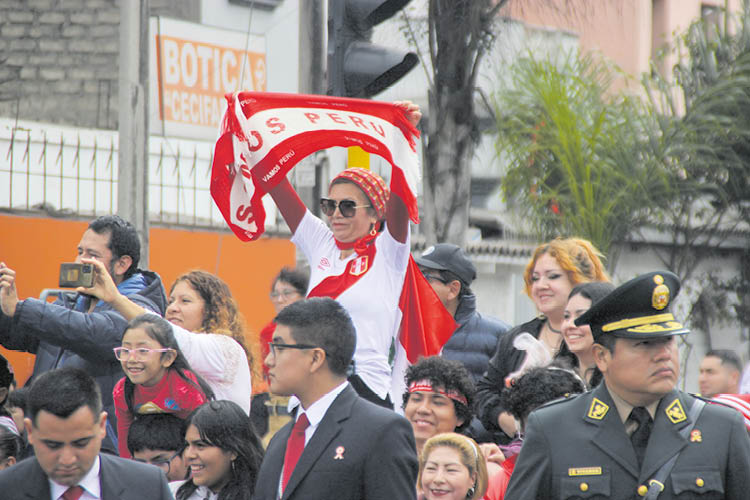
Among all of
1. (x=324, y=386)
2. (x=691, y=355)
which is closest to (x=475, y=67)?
(x=324, y=386)

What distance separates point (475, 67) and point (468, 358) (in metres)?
4.13

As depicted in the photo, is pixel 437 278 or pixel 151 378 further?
pixel 437 278

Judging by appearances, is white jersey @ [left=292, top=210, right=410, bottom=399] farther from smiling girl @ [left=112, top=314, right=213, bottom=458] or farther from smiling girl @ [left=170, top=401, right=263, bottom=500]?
smiling girl @ [left=112, top=314, right=213, bottom=458]

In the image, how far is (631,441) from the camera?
3910 millimetres

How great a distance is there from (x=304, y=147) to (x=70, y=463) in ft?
8.82

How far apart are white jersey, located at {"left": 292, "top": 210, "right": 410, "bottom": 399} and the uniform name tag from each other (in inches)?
87.7

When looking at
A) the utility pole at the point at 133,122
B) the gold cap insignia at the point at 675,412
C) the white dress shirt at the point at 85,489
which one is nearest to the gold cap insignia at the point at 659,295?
the gold cap insignia at the point at 675,412

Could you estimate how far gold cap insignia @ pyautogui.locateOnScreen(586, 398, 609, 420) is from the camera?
394cm

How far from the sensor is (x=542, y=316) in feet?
21.4

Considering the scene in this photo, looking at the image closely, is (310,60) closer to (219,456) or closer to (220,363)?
(220,363)

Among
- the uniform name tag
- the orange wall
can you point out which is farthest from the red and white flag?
the orange wall

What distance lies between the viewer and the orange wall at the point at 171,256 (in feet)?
36.1

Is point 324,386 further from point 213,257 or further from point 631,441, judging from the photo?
point 213,257

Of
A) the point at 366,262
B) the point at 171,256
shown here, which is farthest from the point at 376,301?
the point at 171,256
